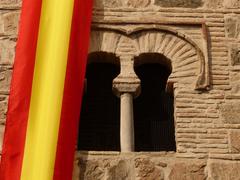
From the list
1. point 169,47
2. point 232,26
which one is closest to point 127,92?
point 169,47

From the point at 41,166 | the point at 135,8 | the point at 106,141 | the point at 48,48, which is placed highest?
the point at 135,8

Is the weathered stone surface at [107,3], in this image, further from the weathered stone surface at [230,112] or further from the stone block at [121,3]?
the weathered stone surface at [230,112]

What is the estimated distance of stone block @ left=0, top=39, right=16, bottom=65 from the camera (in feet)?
20.9

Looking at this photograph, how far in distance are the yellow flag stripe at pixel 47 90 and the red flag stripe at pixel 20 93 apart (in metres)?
0.04

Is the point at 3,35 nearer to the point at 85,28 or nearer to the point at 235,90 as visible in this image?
the point at 85,28

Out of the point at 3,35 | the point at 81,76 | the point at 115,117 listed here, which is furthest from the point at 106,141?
the point at 3,35

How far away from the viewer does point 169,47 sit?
6.46 metres

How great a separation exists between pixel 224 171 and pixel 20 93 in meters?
1.70

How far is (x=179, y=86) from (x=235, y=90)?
464 mm

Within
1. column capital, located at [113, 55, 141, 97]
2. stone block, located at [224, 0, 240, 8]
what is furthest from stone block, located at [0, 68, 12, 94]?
stone block, located at [224, 0, 240, 8]

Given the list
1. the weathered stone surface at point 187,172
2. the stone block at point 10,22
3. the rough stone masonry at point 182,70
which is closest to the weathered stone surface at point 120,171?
the rough stone masonry at point 182,70

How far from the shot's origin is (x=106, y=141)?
6703mm

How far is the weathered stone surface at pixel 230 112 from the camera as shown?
6.05 meters

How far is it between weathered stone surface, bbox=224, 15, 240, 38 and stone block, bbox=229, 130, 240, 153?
1014 mm
